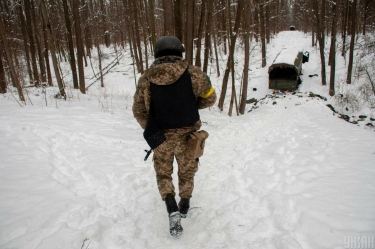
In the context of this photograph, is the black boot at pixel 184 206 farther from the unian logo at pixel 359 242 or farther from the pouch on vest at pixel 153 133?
the unian logo at pixel 359 242

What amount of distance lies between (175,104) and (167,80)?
281 millimetres

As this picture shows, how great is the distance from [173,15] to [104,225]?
590 centimetres

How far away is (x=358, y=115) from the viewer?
10.9m

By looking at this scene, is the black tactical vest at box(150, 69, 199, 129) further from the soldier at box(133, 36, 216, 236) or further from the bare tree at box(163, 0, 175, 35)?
the bare tree at box(163, 0, 175, 35)

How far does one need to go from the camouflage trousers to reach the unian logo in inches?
68.7

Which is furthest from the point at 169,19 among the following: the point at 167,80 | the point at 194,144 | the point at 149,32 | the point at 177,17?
the point at 149,32

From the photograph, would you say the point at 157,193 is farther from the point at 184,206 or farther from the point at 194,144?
the point at 194,144

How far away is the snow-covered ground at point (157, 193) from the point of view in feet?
7.43

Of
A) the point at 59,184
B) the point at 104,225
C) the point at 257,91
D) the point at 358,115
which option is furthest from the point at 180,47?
the point at 257,91

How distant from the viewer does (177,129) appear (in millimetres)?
2553

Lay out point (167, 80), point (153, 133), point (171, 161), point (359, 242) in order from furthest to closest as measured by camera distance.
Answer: point (171, 161) < point (153, 133) < point (167, 80) < point (359, 242)

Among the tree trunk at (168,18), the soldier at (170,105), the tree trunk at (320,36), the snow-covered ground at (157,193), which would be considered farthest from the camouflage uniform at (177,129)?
the tree trunk at (320,36)

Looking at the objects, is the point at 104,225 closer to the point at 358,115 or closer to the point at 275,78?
the point at 358,115

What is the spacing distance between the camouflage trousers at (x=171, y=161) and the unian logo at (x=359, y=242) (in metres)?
1.75
